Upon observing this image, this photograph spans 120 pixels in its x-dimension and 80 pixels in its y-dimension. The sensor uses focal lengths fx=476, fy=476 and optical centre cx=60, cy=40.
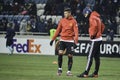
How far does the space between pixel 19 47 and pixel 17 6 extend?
3526 mm

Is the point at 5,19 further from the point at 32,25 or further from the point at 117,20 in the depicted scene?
the point at 117,20

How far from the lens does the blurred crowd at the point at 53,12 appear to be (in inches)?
1294

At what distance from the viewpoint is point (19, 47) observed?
3509cm

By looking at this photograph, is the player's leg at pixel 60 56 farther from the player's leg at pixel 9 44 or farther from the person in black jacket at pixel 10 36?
the player's leg at pixel 9 44

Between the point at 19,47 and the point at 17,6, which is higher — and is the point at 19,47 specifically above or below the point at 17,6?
below

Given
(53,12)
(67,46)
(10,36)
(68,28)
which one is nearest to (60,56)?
(67,46)

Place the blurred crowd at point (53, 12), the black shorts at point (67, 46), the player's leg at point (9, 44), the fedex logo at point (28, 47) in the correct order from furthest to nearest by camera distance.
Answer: the fedex logo at point (28, 47)
the player's leg at point (9, 44)
the blurred crowd at point (53, 12)
the black shorts at point (67, 46)

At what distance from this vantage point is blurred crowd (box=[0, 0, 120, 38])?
32875 mm

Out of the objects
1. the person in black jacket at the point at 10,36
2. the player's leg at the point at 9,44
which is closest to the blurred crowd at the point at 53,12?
the person in black jacket at the point at 10,36

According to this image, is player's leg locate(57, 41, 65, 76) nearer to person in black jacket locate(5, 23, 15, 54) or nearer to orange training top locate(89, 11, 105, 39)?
orange training top locate(89, 11, 105, 39)

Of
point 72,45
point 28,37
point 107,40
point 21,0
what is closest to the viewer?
point 72,45

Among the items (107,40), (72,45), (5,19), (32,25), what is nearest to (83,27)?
(107,40)

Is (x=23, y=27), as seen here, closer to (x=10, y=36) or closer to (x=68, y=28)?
(x=10, y=36)

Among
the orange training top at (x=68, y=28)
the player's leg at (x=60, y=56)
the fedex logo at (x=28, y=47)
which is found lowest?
the fedex logo at (x=28, y=47)
